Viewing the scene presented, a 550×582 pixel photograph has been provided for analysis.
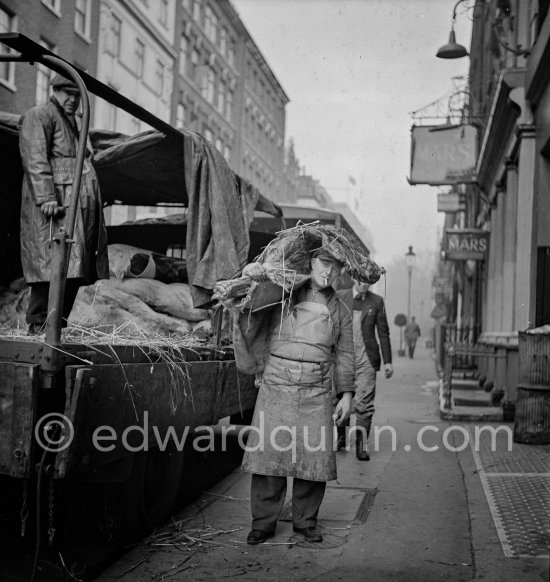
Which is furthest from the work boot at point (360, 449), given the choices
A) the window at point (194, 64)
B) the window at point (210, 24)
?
the window at point (210, 24)

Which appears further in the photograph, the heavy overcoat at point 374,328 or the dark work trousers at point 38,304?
the heavy overcoat at point 374,328

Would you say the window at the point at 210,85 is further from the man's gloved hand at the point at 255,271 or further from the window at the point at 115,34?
the man's gloved hand at the point at 255,271

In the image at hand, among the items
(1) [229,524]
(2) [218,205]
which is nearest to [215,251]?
(2) [218,205]

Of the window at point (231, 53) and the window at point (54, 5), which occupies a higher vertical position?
the window at point (231, 53)

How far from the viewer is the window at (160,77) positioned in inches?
1428

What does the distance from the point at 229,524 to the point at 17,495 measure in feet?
5.01

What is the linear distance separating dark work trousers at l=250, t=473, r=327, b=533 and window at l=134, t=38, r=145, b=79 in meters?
30.3

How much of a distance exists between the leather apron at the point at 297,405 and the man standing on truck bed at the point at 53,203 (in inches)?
57.9

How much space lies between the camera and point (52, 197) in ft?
17.2

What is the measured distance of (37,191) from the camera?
5.25 m

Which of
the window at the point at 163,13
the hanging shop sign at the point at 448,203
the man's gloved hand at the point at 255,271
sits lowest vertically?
the man's gloved hand at the point at 255,271

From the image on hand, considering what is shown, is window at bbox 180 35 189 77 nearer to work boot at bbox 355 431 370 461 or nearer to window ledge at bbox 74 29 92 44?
window ledge at bbox 74 29 92 44

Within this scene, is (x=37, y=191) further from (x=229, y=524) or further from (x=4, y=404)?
(x=229, y=524)

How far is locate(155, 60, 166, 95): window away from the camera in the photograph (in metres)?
36.3
